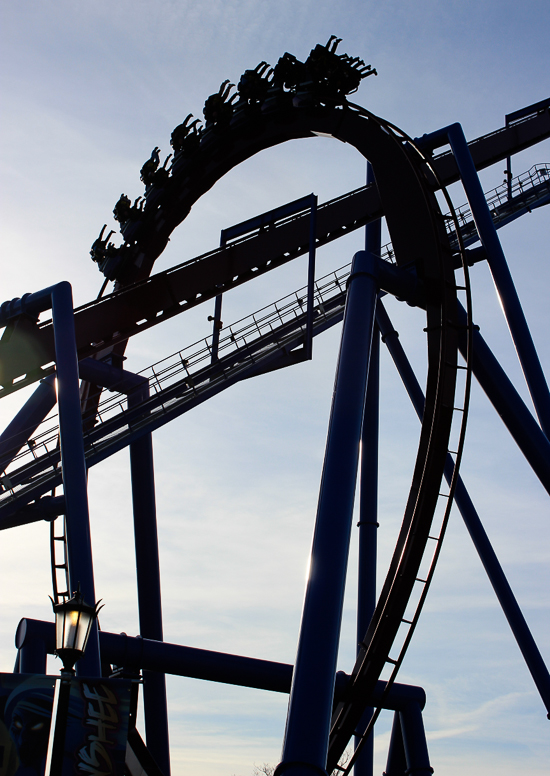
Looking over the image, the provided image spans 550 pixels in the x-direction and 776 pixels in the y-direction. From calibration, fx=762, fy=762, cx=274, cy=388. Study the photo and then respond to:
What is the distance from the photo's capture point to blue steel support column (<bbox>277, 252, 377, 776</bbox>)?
4477mm

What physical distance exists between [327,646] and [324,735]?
532 millimetres

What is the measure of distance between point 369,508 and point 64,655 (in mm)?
6805

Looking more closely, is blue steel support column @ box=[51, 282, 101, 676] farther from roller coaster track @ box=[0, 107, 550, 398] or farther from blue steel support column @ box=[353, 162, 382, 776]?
blue steel support column @ box=[353, 162, 382, 776]

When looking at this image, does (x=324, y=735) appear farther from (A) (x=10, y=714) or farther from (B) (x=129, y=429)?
(B) (x=129, y=429)

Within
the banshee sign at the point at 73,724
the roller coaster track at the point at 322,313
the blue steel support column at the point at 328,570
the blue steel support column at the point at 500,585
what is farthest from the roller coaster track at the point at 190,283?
the banshee sign at the point at 73,724

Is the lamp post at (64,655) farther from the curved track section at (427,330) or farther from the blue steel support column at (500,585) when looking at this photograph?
the blue steel support column at (500,585)

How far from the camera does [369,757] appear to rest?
9.41 m

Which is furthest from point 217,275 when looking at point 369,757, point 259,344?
point 369,757

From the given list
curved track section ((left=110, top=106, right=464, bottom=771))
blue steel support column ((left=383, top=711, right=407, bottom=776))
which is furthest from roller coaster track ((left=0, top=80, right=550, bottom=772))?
blue steel support column ((left=383, top=711, right=407, bottom=776))

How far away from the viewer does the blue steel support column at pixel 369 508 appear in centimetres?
980

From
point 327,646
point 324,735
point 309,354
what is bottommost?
point 324,735

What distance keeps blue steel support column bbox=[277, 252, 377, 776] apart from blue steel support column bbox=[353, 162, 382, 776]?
3910mm

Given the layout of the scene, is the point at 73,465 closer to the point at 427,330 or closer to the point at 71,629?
A: the point at 71,629

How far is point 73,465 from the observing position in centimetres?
757
